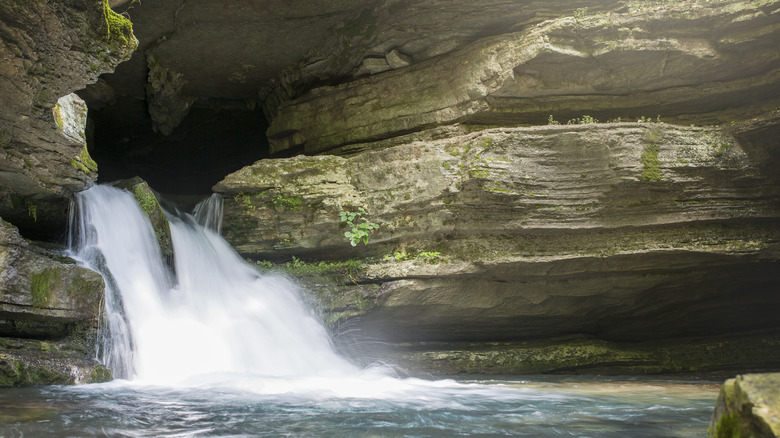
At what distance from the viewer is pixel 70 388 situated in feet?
17.6

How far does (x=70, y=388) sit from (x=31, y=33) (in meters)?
3.67

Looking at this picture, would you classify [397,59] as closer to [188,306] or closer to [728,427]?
[188,306]

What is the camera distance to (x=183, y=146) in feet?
46.3

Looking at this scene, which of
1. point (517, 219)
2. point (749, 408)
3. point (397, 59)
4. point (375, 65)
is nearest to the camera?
point (749, 408)

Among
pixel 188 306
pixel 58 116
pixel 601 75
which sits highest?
pixel 601 75

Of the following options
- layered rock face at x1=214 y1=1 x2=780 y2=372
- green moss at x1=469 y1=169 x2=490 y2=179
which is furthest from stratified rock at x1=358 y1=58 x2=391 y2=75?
green moss at x1=469 y1=169 x2=490 y2=179

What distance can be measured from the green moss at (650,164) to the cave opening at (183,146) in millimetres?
9492

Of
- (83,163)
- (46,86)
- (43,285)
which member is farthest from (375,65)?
(43,285)

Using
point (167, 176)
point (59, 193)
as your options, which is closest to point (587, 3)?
point (59, 193)

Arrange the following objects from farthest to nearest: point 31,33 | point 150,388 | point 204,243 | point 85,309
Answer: point 204,243, point 85,309, point 150,388, point 31,33

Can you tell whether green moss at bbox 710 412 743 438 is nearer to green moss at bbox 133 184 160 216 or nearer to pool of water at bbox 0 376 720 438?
pool of water at bbox 0 376 720 438

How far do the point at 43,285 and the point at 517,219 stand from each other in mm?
6616

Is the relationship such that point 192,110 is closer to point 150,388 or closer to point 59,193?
point 59,193

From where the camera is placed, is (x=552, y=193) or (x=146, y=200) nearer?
(x=552, y=193)
